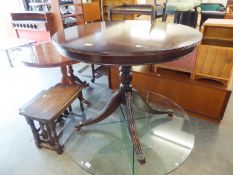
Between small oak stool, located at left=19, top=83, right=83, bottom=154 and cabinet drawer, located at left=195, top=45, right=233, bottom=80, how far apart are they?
3.67ft

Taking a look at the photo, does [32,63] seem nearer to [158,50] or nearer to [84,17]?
[158,50]

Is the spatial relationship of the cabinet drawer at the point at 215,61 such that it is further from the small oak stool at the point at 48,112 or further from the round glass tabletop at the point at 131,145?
the small oak stool at the point at 48,112

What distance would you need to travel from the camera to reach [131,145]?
143 centimetres

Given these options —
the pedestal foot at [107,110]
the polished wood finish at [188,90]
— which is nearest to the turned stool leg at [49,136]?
the pedestal foot at [107,110]

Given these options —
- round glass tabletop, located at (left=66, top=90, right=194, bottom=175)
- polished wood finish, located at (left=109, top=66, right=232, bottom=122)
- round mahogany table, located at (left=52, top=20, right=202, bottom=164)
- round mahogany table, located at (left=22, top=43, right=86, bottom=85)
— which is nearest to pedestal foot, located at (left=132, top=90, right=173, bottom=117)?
round glass tabletop, located at (left=66, top=90, right=194, bottom=175)

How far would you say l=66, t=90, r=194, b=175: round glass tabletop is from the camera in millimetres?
1304

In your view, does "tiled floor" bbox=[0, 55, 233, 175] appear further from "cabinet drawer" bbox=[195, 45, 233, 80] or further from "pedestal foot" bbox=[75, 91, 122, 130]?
"cabinet drawer" bbox=[195, 45, 233, 80]

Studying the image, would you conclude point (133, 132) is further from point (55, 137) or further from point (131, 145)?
point (55, 137)

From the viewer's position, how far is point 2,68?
3.20 m

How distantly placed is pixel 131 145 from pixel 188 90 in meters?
0.76

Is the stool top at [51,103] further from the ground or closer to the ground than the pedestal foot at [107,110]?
further from the ground

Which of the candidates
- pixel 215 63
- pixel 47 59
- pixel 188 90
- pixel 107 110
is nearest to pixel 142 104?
pixel 107 110

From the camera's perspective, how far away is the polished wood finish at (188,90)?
1591 millimetres

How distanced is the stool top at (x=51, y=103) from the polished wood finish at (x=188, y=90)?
0.73 meters
